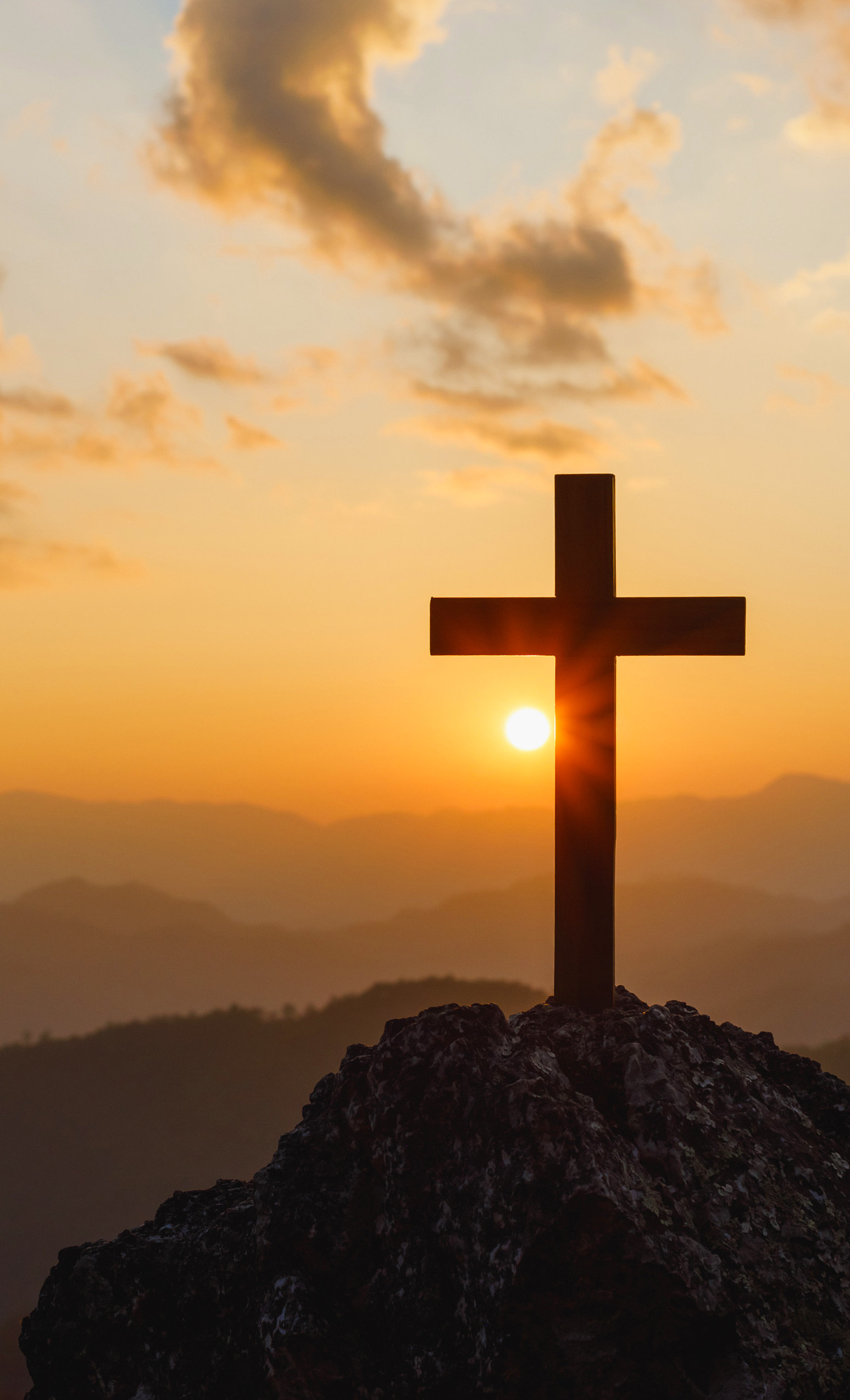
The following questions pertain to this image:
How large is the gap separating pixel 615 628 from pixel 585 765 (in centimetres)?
92

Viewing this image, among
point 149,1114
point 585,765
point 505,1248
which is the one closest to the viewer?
point 505,1248

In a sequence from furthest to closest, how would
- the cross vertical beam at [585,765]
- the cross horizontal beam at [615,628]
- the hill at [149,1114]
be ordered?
1. the hill at [149,1114]
2. the cross horizontal beam at [615,628]
3. the cross vertical beam at [585,765]

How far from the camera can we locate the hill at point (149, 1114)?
102375 mm

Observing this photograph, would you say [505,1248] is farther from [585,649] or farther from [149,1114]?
[149,1114]

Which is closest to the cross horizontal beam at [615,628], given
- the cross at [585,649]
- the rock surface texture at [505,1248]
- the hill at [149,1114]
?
the cross at [585,649]

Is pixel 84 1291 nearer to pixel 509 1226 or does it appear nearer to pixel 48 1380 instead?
pixel 48 1380

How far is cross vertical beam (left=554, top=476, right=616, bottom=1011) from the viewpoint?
6582mm

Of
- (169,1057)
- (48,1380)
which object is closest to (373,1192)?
(48,1380)

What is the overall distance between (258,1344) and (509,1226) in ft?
5.10

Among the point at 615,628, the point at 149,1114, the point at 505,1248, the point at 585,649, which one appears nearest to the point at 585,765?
the point at 585,649

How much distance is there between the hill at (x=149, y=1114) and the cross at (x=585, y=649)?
89424 millimetres

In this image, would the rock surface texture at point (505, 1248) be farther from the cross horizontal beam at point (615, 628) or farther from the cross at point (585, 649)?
the cross horizontal beam at point (615, 628)

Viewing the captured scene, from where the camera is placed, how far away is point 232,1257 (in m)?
5.73

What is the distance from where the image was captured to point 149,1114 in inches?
4444
